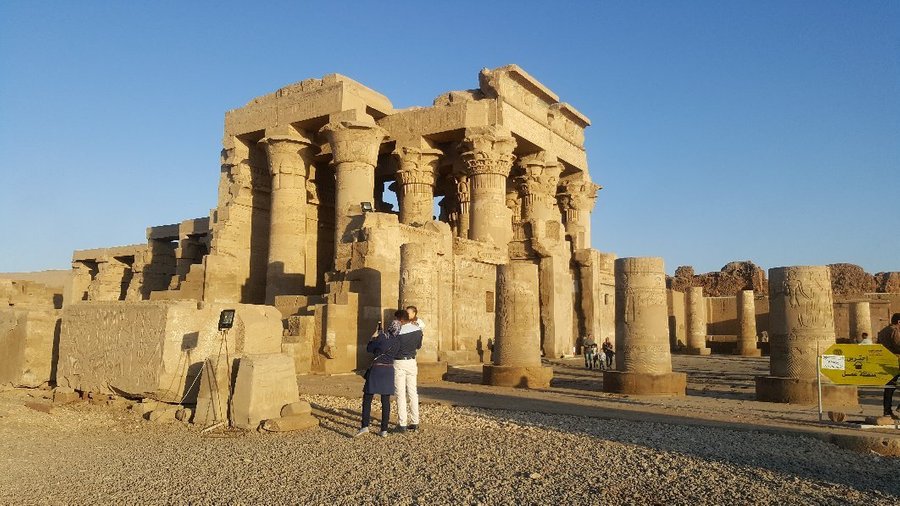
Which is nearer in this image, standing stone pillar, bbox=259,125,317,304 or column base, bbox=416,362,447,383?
column base, bbox=416,362,447,383

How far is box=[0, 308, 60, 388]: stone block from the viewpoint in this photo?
1082cm

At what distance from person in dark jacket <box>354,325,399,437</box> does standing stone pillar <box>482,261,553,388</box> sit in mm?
6109

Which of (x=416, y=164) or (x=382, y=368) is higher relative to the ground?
(x=416, y=164)

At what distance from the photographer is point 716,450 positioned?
21.1 feet

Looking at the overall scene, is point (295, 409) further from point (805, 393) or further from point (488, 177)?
point (488, 177)

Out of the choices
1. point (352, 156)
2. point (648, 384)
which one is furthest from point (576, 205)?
point (648, 384)

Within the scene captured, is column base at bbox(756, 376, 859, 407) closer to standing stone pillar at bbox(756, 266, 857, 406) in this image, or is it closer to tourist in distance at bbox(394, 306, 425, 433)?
standing stone pillar at bbox(756, 266, 857, 406)

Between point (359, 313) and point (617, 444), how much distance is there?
34.7ft

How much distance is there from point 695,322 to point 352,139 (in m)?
18.1

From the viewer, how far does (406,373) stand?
765 cm

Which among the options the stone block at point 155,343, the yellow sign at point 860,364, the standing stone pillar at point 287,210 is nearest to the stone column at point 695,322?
the standing stone pillar at point 287,210

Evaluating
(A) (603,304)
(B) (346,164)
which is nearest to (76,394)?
(B) (346,164)

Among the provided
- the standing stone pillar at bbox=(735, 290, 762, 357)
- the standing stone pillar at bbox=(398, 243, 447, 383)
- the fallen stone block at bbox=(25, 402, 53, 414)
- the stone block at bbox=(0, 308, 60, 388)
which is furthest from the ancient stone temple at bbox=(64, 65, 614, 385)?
the fallen stone block at bbox=(25, 402, 53, 414)

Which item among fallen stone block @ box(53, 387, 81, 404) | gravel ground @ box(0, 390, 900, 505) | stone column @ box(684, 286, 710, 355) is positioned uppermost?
stone column @ box(684, 286, 710, 355)
